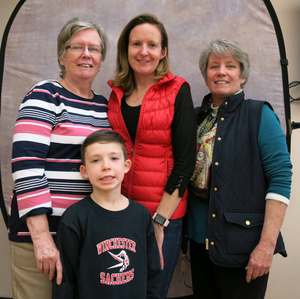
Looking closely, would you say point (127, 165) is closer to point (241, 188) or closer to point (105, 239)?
point (105, 239)

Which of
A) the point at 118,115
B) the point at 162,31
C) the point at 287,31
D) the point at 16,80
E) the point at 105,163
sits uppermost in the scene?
the point at 287,31

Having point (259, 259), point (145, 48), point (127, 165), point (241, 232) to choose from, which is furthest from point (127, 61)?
point (259, 259)

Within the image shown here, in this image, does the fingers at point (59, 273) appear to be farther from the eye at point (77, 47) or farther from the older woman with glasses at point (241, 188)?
the eye at point (77, 47)

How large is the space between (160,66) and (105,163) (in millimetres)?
561

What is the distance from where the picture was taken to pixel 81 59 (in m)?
1.33

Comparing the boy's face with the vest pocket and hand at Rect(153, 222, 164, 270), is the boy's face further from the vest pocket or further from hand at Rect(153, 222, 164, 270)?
the vest pocket

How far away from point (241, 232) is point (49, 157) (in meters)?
0.86

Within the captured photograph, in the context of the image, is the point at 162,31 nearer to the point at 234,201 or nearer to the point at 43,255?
the point at 234,201

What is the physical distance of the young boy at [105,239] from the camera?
1105 mm

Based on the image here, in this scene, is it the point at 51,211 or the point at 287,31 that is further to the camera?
the point at 287,31

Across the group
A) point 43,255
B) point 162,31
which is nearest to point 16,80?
point 162,31

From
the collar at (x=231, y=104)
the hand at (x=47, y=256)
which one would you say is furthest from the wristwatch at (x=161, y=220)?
the collar at (x=231, y=104)

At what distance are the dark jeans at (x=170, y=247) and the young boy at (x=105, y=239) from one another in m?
0.13

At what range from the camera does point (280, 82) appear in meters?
1.79
